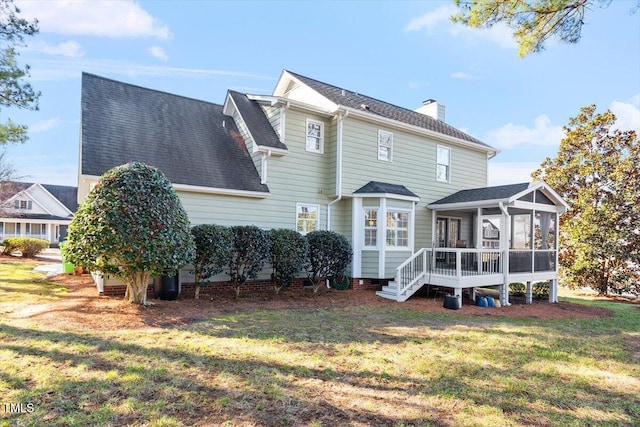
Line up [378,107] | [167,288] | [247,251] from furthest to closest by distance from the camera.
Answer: [378,107] < [247,251] < [167,288]

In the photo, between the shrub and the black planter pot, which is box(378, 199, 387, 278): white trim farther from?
the shrub

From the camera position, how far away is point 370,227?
39.9 ft

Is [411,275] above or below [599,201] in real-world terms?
below

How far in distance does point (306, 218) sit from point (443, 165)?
6.55 metres

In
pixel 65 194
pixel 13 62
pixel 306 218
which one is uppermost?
pixel 13 62

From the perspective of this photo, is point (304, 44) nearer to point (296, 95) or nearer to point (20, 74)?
point (296, 95)

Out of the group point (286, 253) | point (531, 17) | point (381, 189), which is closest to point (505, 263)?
point (381, 189)

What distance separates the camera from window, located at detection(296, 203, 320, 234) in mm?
12078

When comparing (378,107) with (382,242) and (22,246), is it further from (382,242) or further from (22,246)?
(22,246)

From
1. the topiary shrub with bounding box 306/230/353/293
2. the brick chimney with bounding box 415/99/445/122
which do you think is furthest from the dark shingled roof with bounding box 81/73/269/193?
the brick chimney with bounding box 415/99/445/122

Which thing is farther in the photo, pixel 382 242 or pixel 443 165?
→ pixel 443 165

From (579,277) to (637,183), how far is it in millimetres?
4436

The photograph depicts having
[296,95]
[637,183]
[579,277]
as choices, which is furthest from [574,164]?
[296,95]

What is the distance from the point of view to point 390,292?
1097 cm
